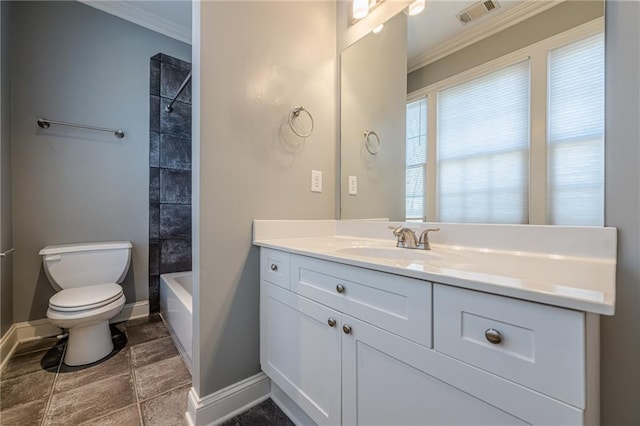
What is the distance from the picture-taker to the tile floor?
121cm

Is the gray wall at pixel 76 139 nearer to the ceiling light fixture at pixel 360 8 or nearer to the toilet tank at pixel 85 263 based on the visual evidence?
the toilet tank at pixel 85 263

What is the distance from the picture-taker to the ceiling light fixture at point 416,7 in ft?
4.06

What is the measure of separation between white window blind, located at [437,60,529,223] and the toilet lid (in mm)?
2045

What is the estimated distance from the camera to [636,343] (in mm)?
670

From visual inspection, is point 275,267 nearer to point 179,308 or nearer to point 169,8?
point 179,308

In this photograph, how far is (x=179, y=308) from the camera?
173cm

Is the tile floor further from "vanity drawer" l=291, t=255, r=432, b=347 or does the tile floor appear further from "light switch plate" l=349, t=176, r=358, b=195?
"light switch plate" l=349, t=176, r=358, b=195

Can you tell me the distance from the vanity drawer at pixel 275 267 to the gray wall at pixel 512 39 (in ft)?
3.41

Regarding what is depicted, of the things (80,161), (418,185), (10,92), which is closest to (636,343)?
(418,185)

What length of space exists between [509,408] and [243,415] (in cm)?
119

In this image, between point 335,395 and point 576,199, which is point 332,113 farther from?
point 335,395

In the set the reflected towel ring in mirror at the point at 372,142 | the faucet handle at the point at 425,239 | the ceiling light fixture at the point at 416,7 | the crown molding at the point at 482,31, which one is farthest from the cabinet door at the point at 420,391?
the ceiling light fixture at the point at 416,7

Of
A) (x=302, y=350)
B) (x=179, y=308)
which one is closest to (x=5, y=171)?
(x=179, y=308)

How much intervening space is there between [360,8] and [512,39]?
2.90ft
